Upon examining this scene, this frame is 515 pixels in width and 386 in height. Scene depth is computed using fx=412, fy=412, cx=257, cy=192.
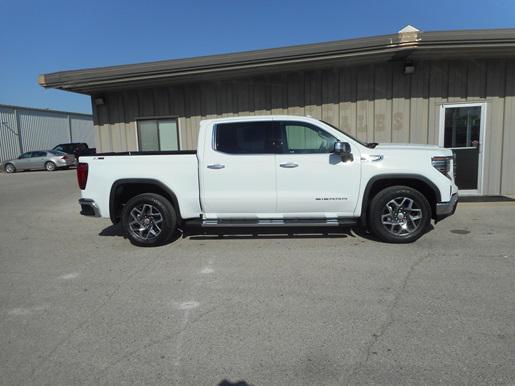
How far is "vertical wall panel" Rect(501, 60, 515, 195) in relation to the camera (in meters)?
9.10

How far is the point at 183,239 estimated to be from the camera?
6.82 meters

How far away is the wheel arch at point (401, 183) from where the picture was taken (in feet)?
19.4

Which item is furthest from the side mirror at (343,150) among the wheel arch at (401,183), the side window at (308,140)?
the wheel arch at (401,183)

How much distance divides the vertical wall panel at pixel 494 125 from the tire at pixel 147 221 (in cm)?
727

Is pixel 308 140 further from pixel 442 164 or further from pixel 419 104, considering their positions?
pixel 419 104

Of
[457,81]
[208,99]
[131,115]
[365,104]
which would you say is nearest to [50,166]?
[131,115]

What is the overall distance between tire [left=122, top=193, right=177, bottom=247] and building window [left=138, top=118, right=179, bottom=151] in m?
4.32

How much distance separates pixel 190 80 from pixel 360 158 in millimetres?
5340

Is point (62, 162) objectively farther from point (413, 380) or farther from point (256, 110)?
point (413, 380)

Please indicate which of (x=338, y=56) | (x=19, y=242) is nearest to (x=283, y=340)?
(x=19, y=242)

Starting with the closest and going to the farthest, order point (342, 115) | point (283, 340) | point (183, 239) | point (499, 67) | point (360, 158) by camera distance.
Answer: point (283, 340) < point (360, 158) < point (183, 239) < point (499, 67) < point (342, 115)

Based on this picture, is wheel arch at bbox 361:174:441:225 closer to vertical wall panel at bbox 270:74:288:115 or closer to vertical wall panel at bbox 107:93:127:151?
vertical wall panel at bbox 270:74:288:115

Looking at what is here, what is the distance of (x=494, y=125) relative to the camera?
364 inches

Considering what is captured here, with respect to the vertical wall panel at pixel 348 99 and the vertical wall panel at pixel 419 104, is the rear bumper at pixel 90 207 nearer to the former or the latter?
the vertical wall panel at pixel 348 99
